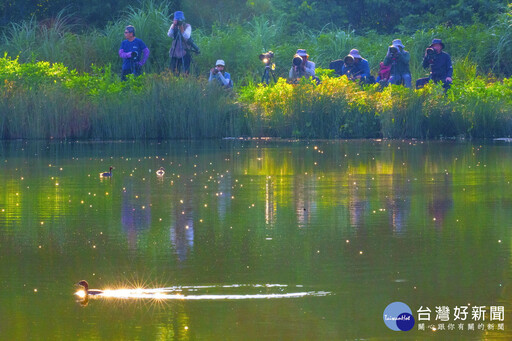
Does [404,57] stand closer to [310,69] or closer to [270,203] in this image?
[310,69]

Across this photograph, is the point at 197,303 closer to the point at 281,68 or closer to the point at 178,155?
the point at 178,155

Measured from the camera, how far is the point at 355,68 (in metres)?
29.5

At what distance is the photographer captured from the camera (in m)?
28.3

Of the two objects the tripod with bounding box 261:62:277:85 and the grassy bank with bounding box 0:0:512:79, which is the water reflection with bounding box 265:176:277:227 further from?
the grassy bank with bounding box 0:0:512:79

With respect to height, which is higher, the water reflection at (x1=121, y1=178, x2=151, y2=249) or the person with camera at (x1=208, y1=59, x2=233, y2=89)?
the person with camera at (x1=208, y1=59, x2=233, y2=89)

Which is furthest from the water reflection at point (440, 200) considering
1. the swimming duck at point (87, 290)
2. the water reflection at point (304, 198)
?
the swimming duck at point (87, 290)

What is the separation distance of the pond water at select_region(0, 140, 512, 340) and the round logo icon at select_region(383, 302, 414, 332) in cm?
6

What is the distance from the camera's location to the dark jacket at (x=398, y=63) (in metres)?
28.7

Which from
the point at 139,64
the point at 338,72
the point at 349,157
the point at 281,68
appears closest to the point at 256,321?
the point at 349,157

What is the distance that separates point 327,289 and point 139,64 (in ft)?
69.8

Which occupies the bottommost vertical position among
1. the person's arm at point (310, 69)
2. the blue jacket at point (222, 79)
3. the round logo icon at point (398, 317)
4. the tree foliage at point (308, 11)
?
the round logo icon at point (398, 317)

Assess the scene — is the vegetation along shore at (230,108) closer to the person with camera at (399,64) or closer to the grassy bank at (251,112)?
the grassy bank at (251,112)

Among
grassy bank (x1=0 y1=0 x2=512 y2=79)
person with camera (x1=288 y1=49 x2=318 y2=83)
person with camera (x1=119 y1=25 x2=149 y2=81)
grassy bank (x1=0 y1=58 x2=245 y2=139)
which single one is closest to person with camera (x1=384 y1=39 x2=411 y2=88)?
person with camera (x1=288 y1=49 x2=318 y2=83)

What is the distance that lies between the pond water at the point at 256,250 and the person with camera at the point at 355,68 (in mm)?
11326
